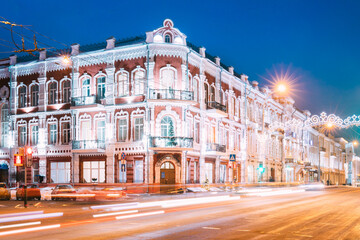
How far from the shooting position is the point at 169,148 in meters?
37.3

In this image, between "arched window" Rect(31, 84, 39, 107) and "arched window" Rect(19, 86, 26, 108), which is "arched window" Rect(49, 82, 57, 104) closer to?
"arched window" Rect(31, 84, 39, 107)

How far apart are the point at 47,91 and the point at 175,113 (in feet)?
46.0

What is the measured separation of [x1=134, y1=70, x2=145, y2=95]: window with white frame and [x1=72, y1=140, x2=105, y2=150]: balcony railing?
221 inches

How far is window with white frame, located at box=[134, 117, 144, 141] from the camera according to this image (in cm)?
3853

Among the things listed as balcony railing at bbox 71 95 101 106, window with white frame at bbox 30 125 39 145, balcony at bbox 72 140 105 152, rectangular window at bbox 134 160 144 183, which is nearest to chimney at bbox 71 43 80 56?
balcony railing at bbox 71 95 101 106

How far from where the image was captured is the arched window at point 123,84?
39.6 meters

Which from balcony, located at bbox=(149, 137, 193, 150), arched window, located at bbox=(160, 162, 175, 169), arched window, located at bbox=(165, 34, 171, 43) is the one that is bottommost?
arched window, located at bbox=(160, 162, 175, 169)

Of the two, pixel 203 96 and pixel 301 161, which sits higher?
pixel 203 96

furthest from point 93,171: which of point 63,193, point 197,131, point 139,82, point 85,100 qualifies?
point 197,131

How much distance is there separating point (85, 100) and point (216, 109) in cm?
1235

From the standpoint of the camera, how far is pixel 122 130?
39625 millimetres

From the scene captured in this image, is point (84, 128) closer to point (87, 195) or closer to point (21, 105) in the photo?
point (21, 105)

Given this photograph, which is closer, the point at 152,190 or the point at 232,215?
the point at 232,215

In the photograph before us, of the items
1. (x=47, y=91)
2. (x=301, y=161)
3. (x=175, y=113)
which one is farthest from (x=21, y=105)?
(x=301, y=161)
